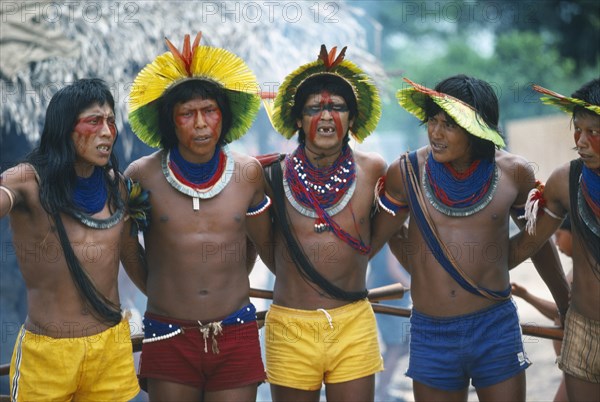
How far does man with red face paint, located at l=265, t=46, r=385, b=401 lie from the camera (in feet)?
13.7

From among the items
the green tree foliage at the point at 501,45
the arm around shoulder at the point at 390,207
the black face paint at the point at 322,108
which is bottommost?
the arm around shoulder at the point at 390,207

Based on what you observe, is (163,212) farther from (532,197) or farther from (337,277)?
(532,197)

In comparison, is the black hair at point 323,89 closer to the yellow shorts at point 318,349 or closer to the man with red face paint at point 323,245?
the man with red face paint at point 323,245

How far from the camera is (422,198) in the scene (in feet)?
13.8

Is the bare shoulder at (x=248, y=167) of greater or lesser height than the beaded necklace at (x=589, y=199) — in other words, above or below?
above

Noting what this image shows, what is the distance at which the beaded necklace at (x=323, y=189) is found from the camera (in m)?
4.27

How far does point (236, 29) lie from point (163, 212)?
4761 millimetres

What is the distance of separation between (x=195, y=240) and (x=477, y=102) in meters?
1.58

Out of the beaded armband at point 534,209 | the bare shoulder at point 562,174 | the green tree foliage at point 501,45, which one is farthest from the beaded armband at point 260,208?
the green tree foliage at point 501,45

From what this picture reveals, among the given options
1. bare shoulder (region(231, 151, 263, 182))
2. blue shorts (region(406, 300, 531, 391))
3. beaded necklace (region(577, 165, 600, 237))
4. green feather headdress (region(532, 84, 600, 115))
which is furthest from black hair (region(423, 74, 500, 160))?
bare shoulder (region(231, 151, 263, 182))

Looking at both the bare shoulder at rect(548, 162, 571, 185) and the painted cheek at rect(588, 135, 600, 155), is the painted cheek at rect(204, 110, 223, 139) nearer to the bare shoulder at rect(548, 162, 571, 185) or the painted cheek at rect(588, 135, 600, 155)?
the bare shoulder at rect(548, 162, 571, 185)

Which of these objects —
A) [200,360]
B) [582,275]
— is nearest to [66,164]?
[200,360]

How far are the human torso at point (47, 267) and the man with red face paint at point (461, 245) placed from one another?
5.25 ft

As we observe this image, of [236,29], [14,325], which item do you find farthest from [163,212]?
[236,29]
